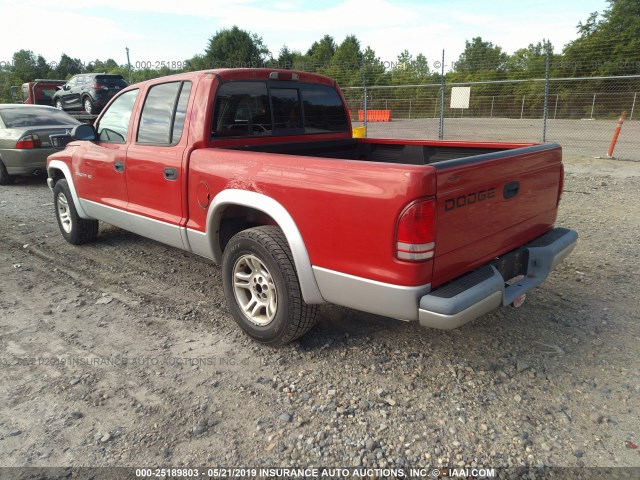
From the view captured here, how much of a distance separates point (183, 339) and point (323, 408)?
1.32 m

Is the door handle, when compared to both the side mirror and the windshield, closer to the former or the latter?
the side mirror

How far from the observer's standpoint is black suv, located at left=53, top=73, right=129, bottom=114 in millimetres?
17422

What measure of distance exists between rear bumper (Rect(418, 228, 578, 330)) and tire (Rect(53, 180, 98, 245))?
4.49m

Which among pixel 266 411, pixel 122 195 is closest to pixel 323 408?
pixel 266 411

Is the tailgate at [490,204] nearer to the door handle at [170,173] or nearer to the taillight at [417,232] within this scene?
the taillight at [417,232]

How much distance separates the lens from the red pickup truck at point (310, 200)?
8.21 ft

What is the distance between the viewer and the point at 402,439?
246 cm

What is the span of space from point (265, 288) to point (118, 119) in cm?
257

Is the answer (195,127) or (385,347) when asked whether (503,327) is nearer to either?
(385,347)

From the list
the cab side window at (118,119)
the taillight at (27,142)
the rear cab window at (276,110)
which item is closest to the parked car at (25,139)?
the taillight at (27,142)

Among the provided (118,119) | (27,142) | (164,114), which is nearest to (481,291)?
(164,114)

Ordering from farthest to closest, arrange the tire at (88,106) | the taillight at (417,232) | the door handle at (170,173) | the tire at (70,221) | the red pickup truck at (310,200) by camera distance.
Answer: the tire at (88,106)
the tire at (70,221)
the door handle at (170,173)
the red pickup truck at (310,200)
the taillight at (417,232)

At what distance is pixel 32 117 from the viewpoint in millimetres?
9672

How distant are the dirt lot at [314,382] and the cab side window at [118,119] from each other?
1391 millimetres
